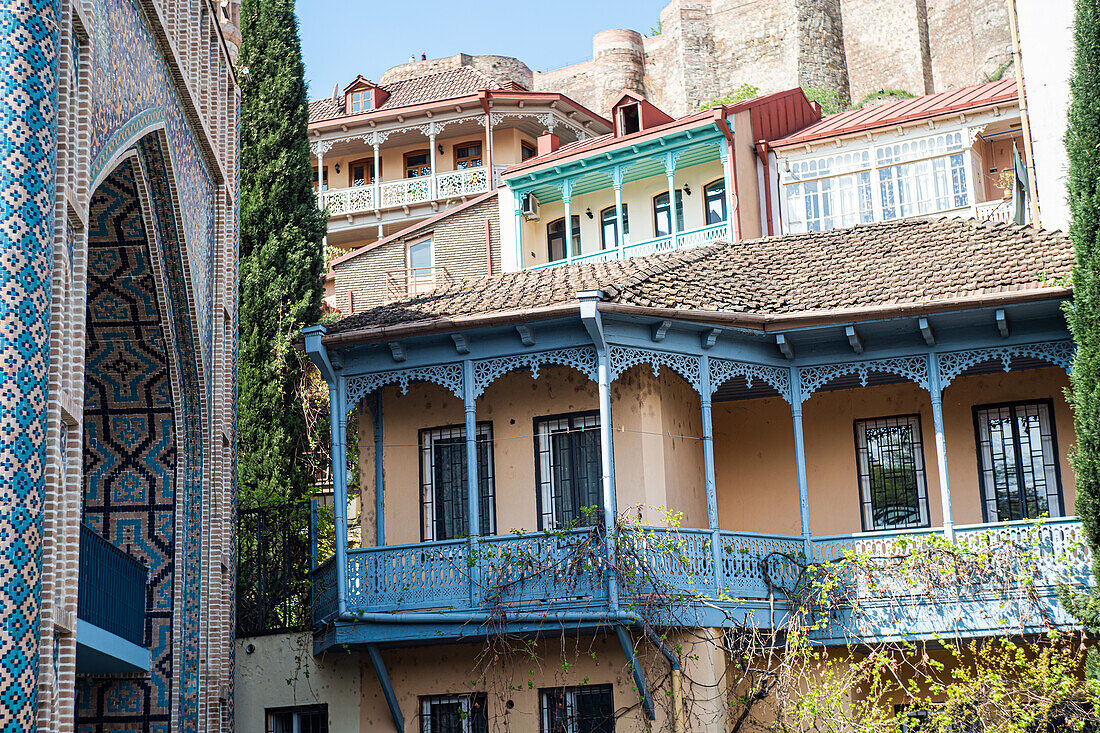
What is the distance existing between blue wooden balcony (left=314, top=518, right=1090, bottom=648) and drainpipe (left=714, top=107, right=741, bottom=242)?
1189cm

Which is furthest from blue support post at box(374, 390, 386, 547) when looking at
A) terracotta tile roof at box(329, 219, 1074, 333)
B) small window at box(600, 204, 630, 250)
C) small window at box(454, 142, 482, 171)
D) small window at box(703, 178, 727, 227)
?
small window at box(454, 142, 482, 171)

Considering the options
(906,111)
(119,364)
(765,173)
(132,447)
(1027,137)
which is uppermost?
(906,111)

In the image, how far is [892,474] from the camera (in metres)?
16.3

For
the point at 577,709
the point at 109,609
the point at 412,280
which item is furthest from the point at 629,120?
the point at 109,609

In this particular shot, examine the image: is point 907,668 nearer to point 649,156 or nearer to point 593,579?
point 593,579

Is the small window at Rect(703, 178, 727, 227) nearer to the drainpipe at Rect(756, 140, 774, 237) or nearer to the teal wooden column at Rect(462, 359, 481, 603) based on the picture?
the drainpipe at Rect(756, 140, 774, 237)

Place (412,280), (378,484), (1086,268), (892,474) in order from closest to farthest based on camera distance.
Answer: (1086,268) → (892,474) → (378,484) → (412,280)

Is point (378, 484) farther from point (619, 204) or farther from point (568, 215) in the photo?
point (568, 215)

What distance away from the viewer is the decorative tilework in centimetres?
Result: 913

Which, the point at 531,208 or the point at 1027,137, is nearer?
the point at 1027,137

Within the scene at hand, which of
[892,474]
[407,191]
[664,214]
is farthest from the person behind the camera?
[407,191]

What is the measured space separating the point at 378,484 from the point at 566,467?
2.41 metres

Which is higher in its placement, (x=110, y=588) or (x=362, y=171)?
(x=362, y=171)

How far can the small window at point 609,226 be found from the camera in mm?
28555
